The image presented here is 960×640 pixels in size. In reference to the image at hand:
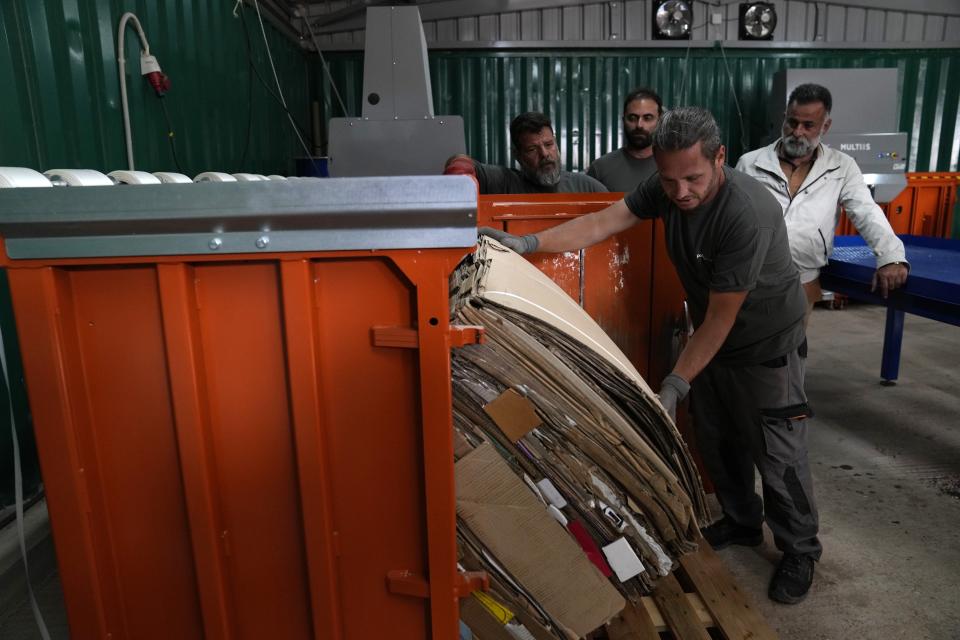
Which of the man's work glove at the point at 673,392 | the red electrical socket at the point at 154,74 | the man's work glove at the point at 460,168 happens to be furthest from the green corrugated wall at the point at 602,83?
the man's work glove at the point at 673,392

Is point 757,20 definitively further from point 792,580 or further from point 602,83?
point 792,580

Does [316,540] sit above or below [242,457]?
below

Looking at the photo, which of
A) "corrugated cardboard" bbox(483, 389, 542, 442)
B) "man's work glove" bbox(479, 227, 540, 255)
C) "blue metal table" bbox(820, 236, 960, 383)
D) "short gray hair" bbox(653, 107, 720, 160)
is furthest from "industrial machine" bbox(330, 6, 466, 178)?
"corrugated cardboard" bbox(483, 389, 542, 442)

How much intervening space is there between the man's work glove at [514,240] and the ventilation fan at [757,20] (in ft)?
21.9

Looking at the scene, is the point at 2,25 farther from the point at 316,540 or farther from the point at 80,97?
the point at 316,540

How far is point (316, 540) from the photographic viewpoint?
1.02 meters

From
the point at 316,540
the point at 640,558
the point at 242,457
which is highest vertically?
the point at 242,457

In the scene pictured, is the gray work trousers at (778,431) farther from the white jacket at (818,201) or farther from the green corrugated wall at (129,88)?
the green corrugated wall at (129,88)

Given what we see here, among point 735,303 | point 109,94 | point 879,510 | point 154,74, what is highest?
point 154,74

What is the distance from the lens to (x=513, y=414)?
1.28 metres

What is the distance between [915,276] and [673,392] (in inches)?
52.9

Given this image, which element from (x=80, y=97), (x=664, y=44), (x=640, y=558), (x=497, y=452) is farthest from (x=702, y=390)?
(x=664, y=44)

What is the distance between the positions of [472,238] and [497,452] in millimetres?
545

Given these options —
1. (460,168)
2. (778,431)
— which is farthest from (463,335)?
(778,431)
